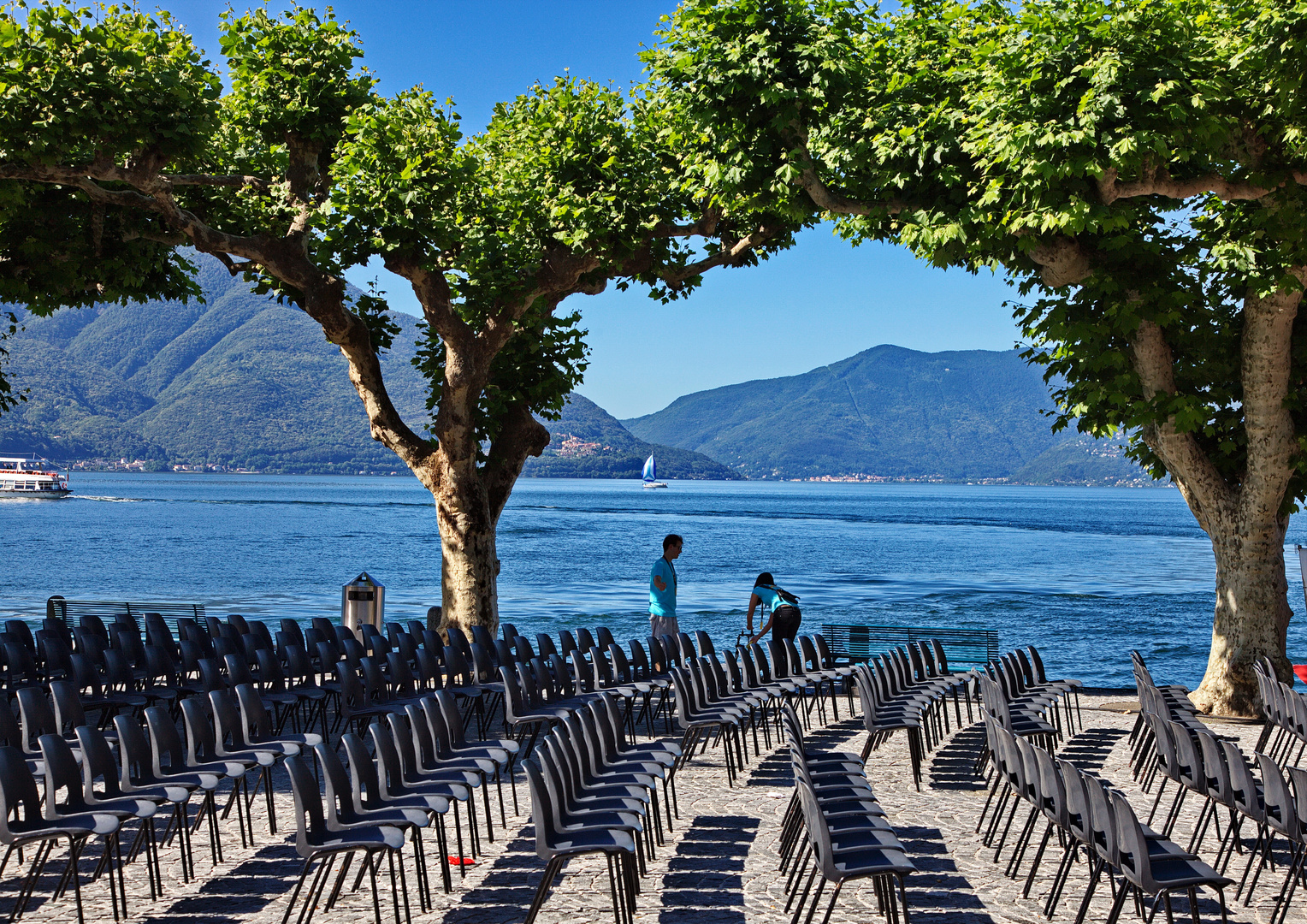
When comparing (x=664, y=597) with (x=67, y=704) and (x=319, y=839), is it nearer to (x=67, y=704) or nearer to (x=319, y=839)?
(x=67, y=704)

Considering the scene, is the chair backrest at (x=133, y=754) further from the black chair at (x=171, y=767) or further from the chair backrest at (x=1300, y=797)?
the chair backrest at (x=1300, y=797)

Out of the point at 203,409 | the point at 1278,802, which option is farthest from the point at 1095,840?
the point at 203,409

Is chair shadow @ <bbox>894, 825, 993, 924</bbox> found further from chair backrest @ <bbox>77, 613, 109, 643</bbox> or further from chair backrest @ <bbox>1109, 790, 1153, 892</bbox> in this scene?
chair backrest @ <bbox>77, 613, 109, 643</bbox>

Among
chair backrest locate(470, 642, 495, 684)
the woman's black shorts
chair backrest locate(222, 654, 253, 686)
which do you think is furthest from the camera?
the woman's black shorts

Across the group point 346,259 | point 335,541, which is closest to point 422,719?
point 346,259

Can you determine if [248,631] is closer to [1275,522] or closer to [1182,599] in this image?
[1275,522]

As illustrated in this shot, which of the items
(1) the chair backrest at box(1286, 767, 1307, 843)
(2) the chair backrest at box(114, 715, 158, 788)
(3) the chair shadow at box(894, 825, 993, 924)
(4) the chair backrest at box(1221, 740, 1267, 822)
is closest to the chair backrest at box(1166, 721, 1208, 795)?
(4) the chair backrest at box(1221, 740, 1267, 822)

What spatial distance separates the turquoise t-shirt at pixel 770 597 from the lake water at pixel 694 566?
55.5 feet

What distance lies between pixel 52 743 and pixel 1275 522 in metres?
11.9

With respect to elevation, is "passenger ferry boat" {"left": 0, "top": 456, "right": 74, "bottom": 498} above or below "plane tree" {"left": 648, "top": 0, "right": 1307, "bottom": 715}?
below

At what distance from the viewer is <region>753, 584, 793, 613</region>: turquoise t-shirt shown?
12070mm

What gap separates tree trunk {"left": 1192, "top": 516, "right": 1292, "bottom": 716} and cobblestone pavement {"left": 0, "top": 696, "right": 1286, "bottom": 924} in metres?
4.52

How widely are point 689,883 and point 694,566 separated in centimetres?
5109

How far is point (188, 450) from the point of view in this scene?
598 feet
